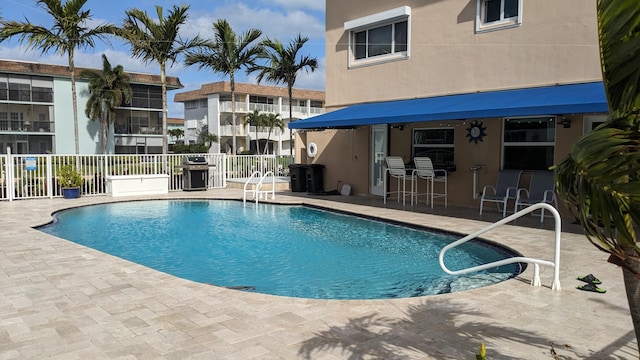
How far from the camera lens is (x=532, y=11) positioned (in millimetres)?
12359

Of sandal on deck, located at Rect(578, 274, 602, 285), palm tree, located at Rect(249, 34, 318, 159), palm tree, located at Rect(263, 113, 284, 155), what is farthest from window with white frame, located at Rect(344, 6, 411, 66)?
palm tree, located at Rect(263, 113, 284, 155)

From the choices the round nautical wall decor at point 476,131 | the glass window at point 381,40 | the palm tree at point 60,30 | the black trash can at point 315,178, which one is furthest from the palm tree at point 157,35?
the round nautical wall decor at point 476,131

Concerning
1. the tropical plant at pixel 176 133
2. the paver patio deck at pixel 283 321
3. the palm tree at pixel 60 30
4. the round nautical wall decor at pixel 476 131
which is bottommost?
the paver patio deck at pixel 283 321

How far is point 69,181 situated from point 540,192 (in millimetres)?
16026

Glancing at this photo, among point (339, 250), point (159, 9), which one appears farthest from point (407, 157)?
point (159, 9)

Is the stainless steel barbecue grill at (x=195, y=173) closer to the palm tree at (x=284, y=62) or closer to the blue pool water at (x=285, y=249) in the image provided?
the blue pool water at (x=285, y=249)

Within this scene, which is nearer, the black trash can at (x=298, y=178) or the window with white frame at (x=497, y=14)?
the window with white frame at (x=497, y=14)

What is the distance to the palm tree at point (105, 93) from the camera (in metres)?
46.6

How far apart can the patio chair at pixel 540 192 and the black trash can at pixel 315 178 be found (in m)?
8.60

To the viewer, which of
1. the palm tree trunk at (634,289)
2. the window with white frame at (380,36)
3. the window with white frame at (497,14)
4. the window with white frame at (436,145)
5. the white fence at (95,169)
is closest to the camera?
the palm tree trunk at (634,289)

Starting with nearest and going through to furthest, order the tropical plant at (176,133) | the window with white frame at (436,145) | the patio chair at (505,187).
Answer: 1. the patio chair at (505,187)
2. the window with white frame at (436,145)
3. the tropical plant at (176,133)

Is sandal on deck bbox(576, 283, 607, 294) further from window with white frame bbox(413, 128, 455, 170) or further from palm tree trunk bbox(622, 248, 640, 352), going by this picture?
window with white frame bbox(413, 128, 455, 170)

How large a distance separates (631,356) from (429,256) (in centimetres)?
511

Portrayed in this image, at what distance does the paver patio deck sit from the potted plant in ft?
35.3
